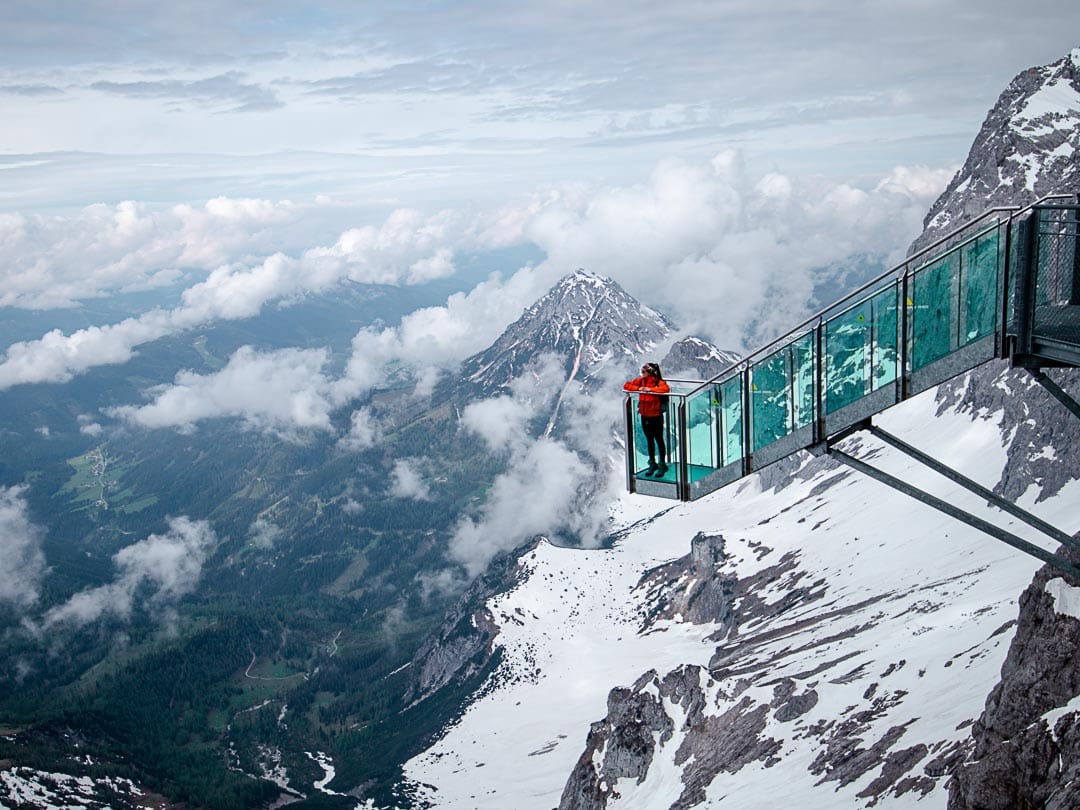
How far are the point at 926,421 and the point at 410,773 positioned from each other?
460 feet

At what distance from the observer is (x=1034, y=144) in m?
179

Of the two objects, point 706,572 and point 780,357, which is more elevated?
point 780,357

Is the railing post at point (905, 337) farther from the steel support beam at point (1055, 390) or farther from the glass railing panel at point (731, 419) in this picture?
the glass railing panel at point (731, 419)

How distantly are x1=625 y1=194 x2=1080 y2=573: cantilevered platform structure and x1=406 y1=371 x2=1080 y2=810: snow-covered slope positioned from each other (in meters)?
30.8

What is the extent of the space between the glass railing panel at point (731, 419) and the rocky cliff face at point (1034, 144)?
168m

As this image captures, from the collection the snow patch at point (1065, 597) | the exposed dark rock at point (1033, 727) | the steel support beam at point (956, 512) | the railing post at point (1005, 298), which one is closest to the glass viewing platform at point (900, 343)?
the railing post at point (1005, 298)

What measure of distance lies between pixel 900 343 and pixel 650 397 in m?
5.75

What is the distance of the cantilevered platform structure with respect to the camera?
47.1 feet

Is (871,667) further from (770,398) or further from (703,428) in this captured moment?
(770,398)

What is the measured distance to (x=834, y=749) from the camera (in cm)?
6106

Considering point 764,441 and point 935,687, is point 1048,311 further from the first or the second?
point 935,687

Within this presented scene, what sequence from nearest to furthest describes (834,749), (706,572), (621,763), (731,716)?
1. (834,749)
2. (731,716)
3. (621,763)
4. (706,572)

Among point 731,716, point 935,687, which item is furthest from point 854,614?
point 935,687

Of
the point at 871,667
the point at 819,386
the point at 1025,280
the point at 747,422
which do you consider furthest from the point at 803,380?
the point at 871,667
